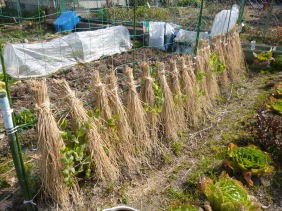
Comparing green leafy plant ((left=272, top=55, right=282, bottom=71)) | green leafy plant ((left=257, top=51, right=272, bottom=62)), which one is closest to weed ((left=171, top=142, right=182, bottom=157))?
green leafy plant ((left=257, top=51, right=272, bottom=62))

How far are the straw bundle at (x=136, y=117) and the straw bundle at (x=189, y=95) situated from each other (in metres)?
0.78

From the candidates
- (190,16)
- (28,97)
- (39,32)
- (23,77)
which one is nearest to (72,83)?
(28,97)

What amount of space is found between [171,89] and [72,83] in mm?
2277

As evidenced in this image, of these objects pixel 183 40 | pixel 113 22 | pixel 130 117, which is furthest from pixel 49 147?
pixel 113 22

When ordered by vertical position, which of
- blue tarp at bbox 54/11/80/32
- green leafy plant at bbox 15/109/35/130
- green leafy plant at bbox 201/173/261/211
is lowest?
green leafy plant at bbox 201/173/261/211

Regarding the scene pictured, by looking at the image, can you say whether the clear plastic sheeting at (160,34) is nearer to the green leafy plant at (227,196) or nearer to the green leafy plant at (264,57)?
the green leafy plant at (264,57)

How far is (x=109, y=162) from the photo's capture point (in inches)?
95.8

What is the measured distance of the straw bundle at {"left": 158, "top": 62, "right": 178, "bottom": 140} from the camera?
9.75 ft

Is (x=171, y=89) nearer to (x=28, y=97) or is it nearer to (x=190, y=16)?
(x=28, y=97)

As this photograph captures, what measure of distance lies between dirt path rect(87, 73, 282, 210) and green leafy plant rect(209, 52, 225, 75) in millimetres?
558

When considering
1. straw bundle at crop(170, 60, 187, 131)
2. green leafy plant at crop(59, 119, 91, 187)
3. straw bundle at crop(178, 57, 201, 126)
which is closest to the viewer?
green leafy plant at crop(59, 119, 91, 187)

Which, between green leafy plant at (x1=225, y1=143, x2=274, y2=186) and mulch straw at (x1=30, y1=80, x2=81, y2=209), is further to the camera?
green leafy plant at (x1=225, y1=143, x2=274, y2=186)

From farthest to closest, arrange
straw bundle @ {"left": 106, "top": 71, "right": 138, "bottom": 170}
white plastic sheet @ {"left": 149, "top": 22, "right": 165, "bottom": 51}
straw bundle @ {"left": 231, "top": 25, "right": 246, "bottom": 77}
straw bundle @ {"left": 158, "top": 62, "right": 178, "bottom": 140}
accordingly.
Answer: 1. white plastic sheet @ {"left": 149, "top": 22, "right": 165, "bottom": 51}
2. straw bundle @ {"left": 231, "top": 25, "right": 246, "bottom": 77}
3. straw bundle @ {"left": 158, "top": 62, "right": 178, "bottom": 140}
4. straw bundle @ {"left": 106, "top": 71, "right": 138, "bottom": 170}

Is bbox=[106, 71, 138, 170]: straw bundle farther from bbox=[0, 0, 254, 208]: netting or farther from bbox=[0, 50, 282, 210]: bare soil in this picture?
bbox=[0, 50, 282, 210]: bare soil
